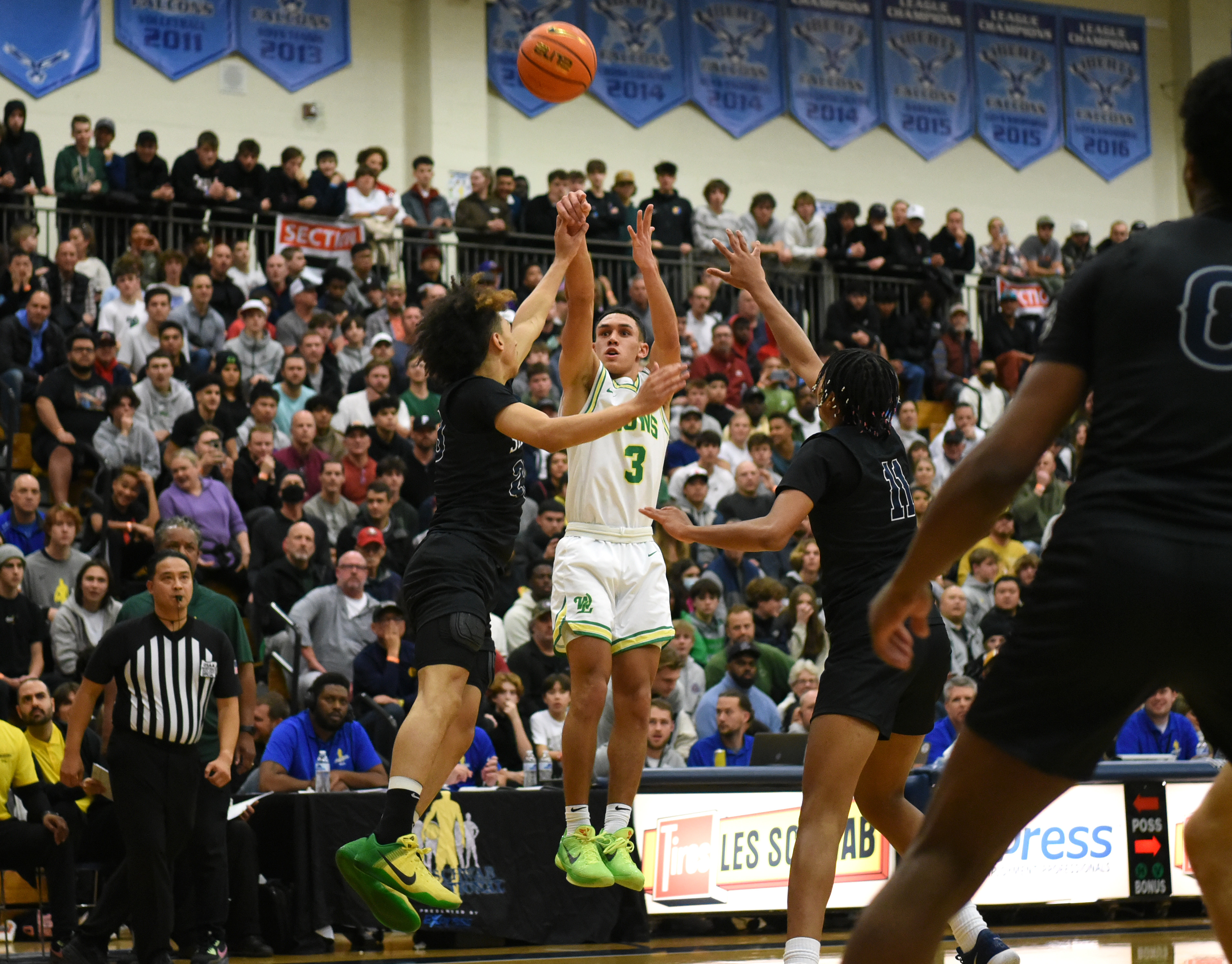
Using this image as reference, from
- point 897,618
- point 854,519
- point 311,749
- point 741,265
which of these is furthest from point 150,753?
point 897,618

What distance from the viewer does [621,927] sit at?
32.2 feet

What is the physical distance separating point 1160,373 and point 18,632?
10.0 meters

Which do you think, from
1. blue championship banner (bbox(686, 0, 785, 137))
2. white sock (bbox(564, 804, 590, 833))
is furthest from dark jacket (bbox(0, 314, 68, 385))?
blue championship banner (bbox(686, 0, 785, 137))

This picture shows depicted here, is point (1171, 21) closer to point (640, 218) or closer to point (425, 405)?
point (425, 405)

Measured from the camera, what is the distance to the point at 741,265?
23.7 feet

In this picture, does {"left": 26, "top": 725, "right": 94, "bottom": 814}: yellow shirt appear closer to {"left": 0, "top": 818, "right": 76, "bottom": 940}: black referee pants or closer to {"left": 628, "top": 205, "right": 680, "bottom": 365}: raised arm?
{"left": 0, "top": 818, "right": 76, "bottom": 940}: black referee pants

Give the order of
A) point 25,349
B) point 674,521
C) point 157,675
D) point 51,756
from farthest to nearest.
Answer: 1. point 25,349
2. point 51,756
3. point 157,675
4. point 674,521

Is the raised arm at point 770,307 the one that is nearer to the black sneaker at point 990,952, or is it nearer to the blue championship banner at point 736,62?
the black sneaker at point 990,952

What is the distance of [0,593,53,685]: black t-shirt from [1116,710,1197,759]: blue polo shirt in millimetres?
8727

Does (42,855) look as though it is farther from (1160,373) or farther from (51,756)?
(1160,373)

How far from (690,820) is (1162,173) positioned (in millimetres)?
21560

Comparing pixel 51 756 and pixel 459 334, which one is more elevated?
pixel 459 334

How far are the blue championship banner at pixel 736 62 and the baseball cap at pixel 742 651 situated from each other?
44.2 ft

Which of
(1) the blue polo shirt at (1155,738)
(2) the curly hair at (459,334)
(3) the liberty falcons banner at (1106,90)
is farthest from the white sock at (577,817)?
(3) the liberty falcons banner at (1106,90)
